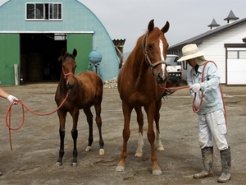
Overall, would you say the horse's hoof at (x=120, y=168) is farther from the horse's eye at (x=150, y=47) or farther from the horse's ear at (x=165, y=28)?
the horse's ear at (x=165, y=28)

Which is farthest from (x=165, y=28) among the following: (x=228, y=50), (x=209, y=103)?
(x=228, y=50)

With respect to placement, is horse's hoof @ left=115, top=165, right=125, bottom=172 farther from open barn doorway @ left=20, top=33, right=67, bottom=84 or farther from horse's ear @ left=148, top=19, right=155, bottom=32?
open barn doorway @ left=20, top=33, right=67, bottom=84

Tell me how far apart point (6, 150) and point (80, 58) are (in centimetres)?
2356

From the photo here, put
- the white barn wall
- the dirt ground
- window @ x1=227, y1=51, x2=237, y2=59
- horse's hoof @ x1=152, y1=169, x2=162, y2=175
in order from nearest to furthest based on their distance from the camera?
the dirt ground, horse's hoof @ x1=152, y1=169, x2=162, y2=175, window @ x1=227, y1=51, x2=237, y2=59, the white barn wall

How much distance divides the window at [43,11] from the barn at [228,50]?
10.4 metres

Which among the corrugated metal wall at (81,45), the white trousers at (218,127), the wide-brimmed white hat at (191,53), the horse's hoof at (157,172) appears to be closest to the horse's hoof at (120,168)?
the horse's hoof at (157,172)

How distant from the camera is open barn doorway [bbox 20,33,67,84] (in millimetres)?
41156

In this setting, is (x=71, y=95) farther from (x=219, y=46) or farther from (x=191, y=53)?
Result: (x=219, y=46)

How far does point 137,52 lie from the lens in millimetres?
6961

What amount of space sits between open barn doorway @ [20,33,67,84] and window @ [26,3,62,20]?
8.30 meters

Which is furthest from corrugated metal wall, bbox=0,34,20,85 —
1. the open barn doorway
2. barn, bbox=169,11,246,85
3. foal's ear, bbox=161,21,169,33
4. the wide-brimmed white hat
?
the wide-brimmed white hat

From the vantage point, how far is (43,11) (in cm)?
3216

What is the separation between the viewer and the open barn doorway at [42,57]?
4116 cm

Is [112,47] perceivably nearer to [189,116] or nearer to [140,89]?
[189,116]
